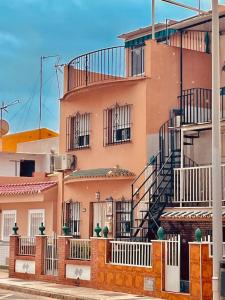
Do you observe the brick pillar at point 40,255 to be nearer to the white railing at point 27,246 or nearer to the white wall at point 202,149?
the white railing at point 27,246

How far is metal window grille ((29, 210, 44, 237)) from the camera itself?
1109 inches

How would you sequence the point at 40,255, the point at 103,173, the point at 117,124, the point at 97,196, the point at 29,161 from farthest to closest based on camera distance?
the point at 29,161 < the point at 97,196 < the point at 117,124 < the point at 103,173 < the point at 40,255

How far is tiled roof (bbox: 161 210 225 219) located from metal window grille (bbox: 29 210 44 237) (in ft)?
28.1

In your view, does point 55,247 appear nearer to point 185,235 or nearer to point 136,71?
point 185,235

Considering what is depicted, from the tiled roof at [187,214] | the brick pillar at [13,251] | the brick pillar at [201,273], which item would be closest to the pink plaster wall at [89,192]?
the brick pillar at [13,251]

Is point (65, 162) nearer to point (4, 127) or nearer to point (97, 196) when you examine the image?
point (97, 196)

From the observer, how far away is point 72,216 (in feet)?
87.3

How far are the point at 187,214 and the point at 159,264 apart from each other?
2.50m

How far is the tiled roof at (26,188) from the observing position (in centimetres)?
2712

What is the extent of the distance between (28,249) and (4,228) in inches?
248

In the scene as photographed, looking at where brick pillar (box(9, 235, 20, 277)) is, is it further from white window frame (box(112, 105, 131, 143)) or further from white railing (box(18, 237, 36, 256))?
white window frame (box(112, 105, 131, 143))

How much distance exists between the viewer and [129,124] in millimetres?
24172

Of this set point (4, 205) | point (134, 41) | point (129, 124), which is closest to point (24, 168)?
point (4, 205)

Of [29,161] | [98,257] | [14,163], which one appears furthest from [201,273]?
[29,161]
